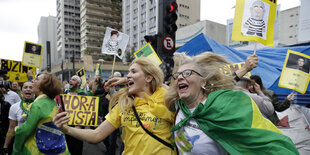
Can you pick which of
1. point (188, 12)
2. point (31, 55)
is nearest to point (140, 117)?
point (31, 55)

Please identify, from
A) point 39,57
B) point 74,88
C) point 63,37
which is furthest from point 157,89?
point 63,37

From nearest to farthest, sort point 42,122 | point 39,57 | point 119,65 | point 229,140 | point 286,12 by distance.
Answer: point 229,140
point 42,122
point 39,57
point 119,65
point 286,12

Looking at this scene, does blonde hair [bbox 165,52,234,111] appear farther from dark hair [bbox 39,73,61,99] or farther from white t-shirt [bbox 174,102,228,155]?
dark hair [bbox 39,73,61,99]

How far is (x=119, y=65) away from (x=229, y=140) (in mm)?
51398

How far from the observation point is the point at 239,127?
1.42 meters

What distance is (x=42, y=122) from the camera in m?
A: 2.72

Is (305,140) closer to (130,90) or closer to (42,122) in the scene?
(130,90)

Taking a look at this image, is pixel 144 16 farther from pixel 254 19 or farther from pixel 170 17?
pixel 254 19

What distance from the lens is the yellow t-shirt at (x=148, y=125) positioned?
6.34 feet

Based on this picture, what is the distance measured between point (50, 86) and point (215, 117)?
236cm

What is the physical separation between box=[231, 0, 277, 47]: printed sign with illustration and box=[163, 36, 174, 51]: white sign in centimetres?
282

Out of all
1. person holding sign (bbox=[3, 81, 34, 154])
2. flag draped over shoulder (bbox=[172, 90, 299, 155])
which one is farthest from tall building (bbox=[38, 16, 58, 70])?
flag draped over shoulder (bbox=[172, 90, 299, 155])

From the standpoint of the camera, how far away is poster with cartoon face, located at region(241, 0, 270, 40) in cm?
289

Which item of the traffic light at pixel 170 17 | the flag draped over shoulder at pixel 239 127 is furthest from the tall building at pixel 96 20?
the flag draped over shoulder at pixel 239 127
